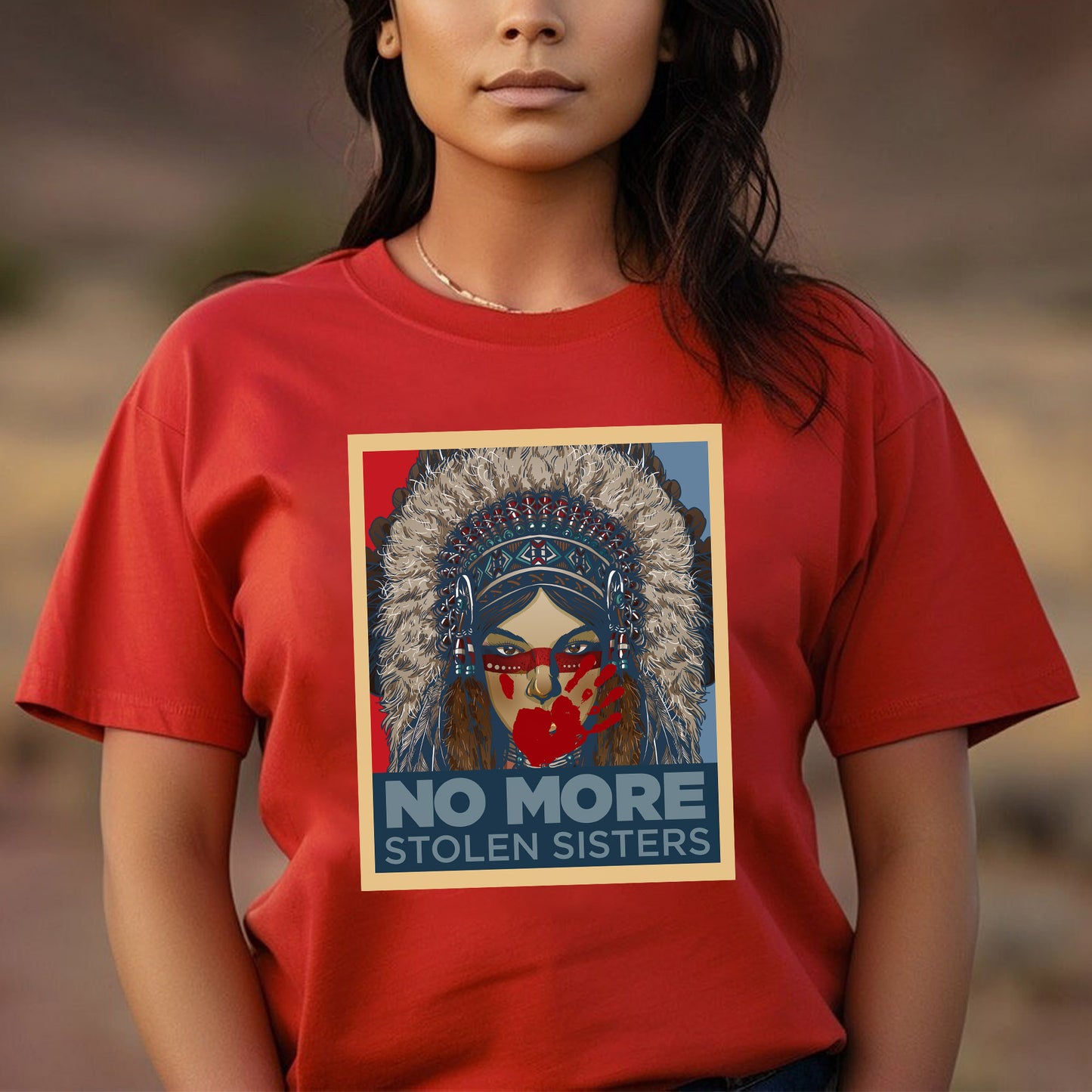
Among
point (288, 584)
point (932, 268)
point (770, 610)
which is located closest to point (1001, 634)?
point (770, 610)

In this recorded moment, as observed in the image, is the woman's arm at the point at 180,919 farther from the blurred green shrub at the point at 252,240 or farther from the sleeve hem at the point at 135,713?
the blurred green shrub at the point at 252,240

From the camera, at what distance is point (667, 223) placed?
93cm

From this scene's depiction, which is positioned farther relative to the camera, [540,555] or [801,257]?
[801,257]

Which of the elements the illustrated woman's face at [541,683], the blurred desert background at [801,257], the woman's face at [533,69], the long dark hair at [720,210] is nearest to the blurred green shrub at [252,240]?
the blurred desert background at [801,257]

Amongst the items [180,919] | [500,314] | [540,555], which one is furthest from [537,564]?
[180,919]

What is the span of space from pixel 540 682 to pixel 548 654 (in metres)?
0.01

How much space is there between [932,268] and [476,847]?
1.47m

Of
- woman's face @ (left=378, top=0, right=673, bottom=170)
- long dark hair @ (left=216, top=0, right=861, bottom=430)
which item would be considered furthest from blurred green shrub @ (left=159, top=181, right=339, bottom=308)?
woman's face @ (left=378, top=0, right=673, bottom=170)

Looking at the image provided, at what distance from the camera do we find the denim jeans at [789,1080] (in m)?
0.84

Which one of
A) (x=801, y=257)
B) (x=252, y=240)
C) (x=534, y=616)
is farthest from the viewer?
(x=252, y=240)

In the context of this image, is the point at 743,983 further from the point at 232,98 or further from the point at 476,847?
the point at 232,98

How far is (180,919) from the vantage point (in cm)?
89

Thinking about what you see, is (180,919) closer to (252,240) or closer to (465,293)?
(465,293)

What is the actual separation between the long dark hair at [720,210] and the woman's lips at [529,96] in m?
0.10
